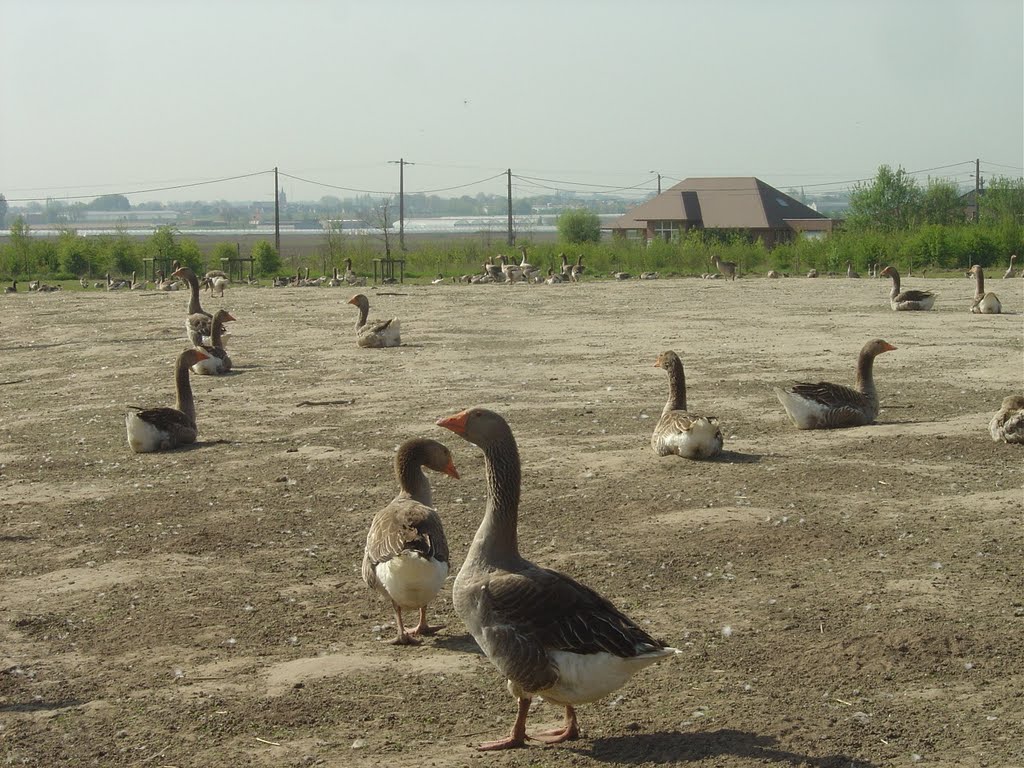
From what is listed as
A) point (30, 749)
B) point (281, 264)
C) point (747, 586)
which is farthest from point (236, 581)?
point (281, 264)

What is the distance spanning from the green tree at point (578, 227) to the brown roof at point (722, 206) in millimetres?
→ 5409

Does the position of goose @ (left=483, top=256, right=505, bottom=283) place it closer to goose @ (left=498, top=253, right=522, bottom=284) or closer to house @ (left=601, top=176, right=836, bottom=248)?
goose @ (left=498, top=253, right=522, bottom=284)

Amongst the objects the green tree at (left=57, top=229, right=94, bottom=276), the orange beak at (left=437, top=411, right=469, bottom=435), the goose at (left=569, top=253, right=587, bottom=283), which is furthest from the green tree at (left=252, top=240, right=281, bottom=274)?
the orange beak at (left=437, top=411, right=469, bottom=435)

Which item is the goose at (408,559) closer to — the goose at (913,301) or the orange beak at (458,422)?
the orange beak at (458,422)

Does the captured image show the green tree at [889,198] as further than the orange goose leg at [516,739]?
Yes

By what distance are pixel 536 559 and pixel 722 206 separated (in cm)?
7724

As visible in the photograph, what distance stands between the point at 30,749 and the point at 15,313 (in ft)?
96.0

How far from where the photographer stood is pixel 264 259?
53.1 meters

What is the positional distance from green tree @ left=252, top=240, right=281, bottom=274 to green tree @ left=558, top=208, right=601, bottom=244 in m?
27.8

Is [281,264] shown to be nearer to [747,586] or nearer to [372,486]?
[372,486]

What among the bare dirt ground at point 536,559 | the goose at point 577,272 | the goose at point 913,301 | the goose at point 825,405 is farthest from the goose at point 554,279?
the goose at point 825,405

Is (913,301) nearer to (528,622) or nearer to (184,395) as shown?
(184,395)

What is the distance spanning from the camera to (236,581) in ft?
25.1

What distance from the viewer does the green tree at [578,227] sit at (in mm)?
77500
